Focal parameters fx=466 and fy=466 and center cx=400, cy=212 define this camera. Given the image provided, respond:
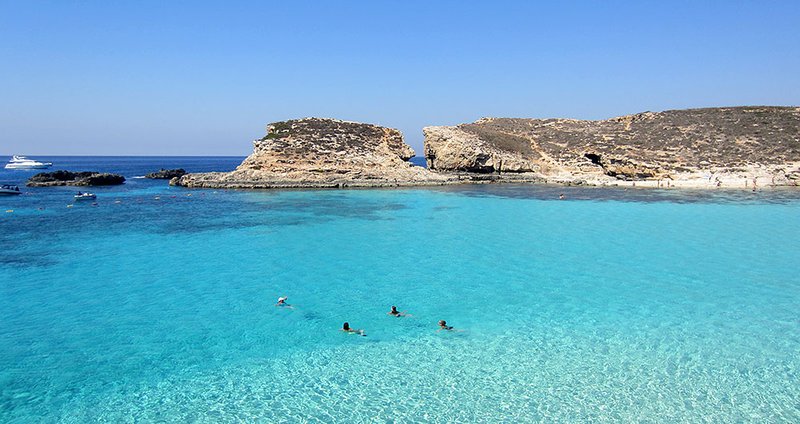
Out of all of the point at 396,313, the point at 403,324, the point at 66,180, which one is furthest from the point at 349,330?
the point at 66,180

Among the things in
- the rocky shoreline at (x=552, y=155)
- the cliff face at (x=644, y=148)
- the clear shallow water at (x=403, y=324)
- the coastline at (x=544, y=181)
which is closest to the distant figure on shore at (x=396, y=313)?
the clear shallow water at (x=403, y=324)

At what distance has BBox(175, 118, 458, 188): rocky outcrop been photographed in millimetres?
54781

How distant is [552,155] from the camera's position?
6594cm

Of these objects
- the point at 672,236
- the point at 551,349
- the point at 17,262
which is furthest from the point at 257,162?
the point at 551,349

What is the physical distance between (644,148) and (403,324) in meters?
57.3

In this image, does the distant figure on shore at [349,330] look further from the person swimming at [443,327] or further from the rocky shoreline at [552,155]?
the rocky shoreline at [552,155]

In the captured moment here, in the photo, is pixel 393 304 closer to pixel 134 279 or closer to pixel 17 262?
pixel 134 279

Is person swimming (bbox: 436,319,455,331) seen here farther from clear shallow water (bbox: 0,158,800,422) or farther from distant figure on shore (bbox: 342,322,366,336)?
distant figure on shore (bbox: 342,322,366,336)

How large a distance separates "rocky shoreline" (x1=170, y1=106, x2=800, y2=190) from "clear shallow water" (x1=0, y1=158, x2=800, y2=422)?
94.5 feet

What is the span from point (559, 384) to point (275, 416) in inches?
225

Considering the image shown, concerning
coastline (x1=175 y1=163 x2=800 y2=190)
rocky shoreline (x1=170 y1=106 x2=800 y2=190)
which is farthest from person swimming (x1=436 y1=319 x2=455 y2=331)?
rocky shoreline (x1=170 y1=106 x2=800 y2=190)

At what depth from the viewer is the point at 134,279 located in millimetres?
17297

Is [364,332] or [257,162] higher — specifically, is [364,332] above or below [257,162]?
below

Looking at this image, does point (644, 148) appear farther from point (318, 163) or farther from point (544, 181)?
point (318, 163)
